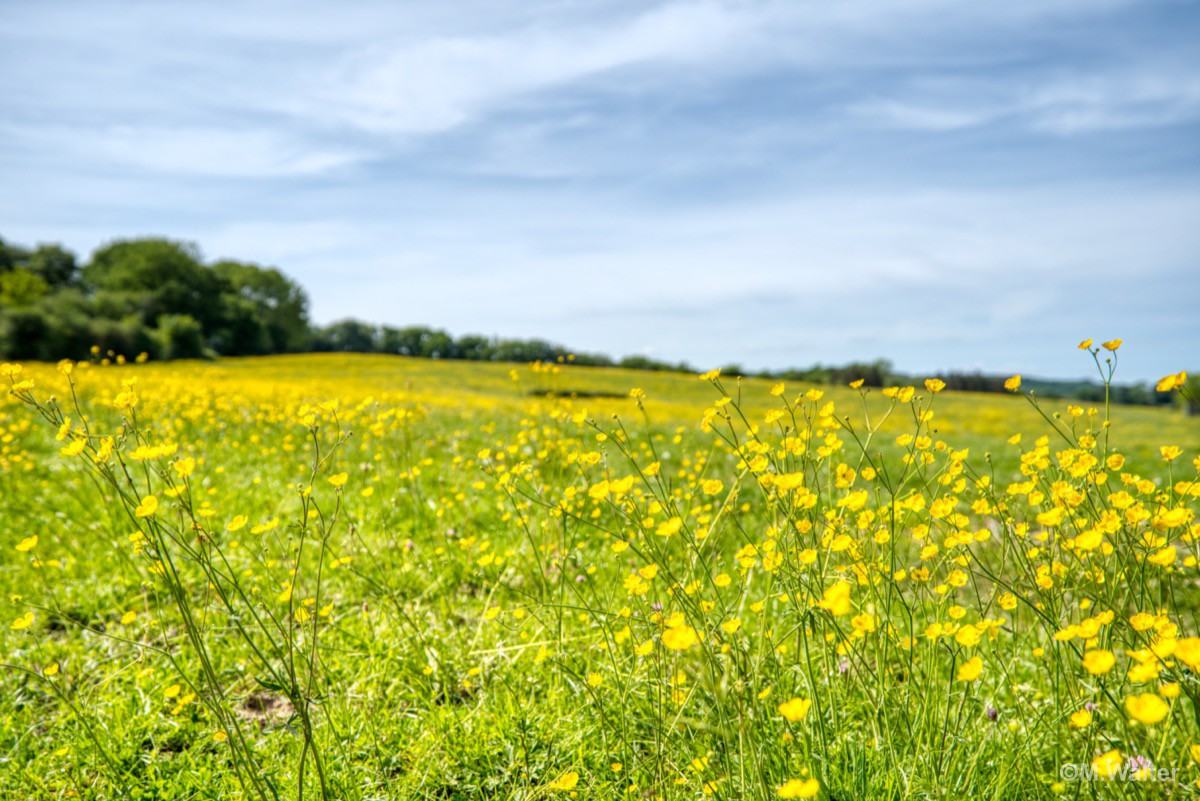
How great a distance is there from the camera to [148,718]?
113 inches

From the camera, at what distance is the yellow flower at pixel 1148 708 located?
43.2 inches

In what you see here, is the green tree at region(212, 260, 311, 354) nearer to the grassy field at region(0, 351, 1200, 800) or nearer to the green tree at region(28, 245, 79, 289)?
the green tree at region(28, 245, 79, 289)

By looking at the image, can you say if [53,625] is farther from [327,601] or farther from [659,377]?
[659,377]

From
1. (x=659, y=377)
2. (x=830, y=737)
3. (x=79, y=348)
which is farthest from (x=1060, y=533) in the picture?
(x=79, y=348)

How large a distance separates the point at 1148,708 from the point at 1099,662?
160mm

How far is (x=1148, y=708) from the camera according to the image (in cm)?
114

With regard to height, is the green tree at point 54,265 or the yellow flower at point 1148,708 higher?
the green tree at point 54,265

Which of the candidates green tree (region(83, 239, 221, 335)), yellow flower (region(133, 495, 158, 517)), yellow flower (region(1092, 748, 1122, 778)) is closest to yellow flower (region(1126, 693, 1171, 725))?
yellow flower (region(1092, 748, 1122, 778))

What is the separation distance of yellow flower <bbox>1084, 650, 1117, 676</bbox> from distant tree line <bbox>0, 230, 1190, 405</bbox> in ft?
45.3

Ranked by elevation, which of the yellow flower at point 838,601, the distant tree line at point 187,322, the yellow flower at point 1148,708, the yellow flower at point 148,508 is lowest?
the yellow flower at point 1148,708

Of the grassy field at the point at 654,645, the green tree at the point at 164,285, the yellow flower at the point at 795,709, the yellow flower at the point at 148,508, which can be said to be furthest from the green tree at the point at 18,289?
the yellow flower at the point at 795,709

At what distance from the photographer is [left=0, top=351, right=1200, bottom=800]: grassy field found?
1.87 m

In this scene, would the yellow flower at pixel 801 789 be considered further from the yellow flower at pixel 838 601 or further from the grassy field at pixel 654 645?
the yellow flower at pixel 838 601

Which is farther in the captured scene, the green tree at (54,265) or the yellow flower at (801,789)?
the green tree at (54,265)
